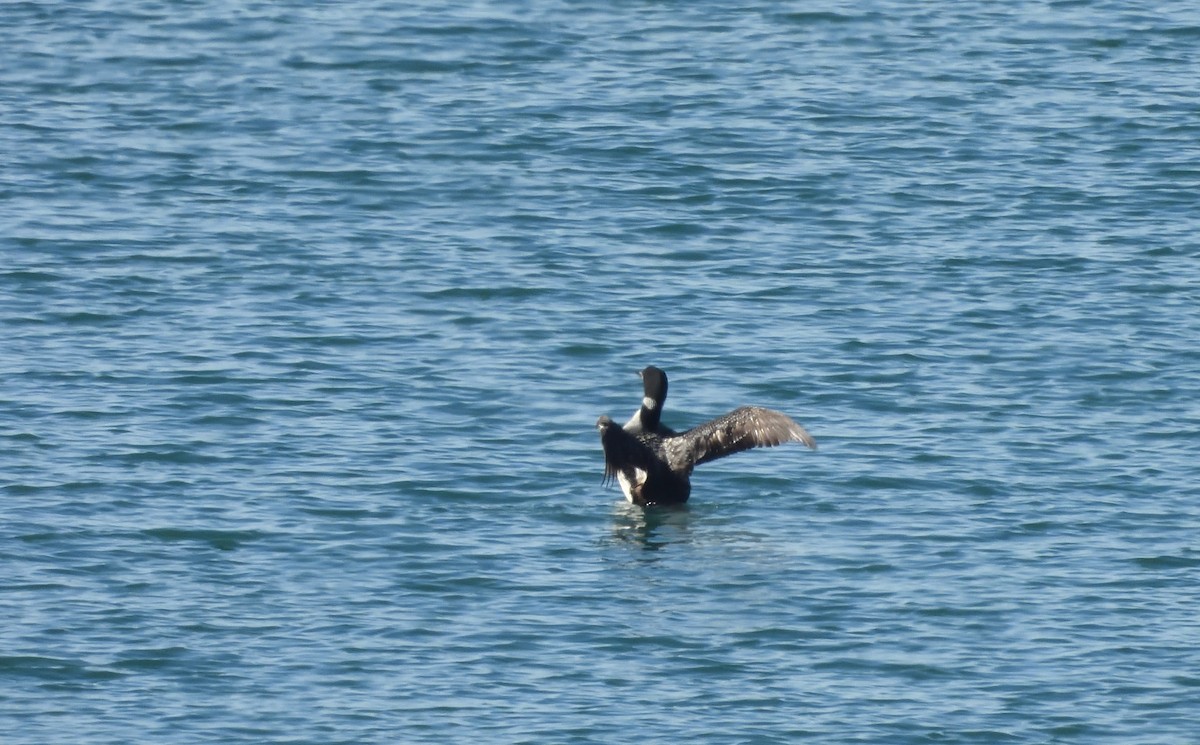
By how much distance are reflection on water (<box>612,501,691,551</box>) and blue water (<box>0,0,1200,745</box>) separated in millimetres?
48

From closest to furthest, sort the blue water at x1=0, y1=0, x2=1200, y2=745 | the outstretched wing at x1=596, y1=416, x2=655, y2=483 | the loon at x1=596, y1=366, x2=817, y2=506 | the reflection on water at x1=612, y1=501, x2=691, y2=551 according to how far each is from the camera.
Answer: the blue water at x1=0, y1=0, x2=1200, y2=745, the outstretched wing at x1=596, y1=416, x2=655, y2=483, the reflection on water at x1=612, y1=501, x2=691, y2=551, the loon at x1=596, y1=366, x2=817, y2=506

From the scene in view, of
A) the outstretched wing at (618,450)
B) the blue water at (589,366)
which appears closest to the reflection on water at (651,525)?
the blue water at (589,366)

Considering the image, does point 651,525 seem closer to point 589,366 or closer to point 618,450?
point 618,450

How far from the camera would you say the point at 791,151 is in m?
26.4

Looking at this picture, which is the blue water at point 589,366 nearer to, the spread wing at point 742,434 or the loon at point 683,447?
the loon at point 683,447

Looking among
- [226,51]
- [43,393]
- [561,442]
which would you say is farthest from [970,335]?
[226,51]

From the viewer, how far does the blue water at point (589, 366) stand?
533 inches

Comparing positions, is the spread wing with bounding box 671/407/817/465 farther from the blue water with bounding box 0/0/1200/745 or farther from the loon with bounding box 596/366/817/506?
the blue water with bounding box 0/0/1200/745

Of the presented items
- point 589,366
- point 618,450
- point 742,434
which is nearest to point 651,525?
point 618,450

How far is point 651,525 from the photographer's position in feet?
53.5

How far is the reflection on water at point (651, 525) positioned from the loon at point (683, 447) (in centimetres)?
9

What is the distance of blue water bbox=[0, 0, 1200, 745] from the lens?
44.4 ft

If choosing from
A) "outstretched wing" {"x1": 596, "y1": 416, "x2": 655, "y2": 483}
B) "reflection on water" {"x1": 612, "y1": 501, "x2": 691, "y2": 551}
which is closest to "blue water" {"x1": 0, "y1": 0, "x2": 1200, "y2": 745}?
"reflection on water" {"x1": 612, "y1": 501, "x2": 691, "y2": 551}

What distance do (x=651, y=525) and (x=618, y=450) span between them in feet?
2.25
